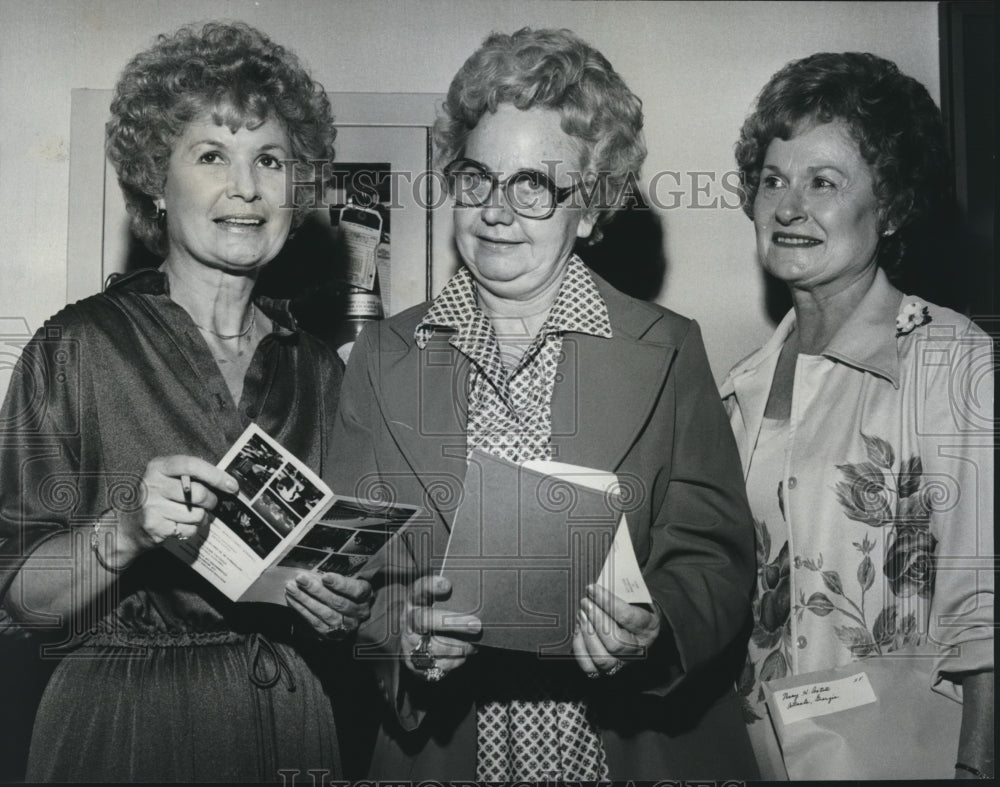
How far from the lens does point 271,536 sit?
1.83m

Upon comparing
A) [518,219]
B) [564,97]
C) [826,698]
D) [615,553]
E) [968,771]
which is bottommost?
[968,771]

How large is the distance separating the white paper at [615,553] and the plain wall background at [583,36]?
1.68 ft

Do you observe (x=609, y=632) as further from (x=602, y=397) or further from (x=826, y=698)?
(x=826, y=698)

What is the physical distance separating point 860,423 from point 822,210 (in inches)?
16.2

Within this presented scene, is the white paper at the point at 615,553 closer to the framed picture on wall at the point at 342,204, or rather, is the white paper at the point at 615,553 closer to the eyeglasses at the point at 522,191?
the eyeglasses at the point at 522,191

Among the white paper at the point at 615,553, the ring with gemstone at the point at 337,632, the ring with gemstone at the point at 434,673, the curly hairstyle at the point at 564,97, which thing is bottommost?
the ring with gemstone at the point at 434,673

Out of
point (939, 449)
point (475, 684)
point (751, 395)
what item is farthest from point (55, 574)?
point (939, 449)

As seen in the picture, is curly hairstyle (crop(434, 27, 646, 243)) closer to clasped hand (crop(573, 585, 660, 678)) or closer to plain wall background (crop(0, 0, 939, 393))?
plain wall background (crop(0, 0, 939, 393))

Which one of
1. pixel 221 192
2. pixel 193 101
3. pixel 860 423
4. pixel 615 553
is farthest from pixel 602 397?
pixel 193 101

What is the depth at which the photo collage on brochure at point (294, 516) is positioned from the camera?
178 centimetres

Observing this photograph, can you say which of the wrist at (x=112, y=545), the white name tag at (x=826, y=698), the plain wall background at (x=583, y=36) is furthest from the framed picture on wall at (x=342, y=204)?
the white name tag at (x=826, y=698)

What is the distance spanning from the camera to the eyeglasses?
1.96 m

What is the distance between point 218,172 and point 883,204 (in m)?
1.27

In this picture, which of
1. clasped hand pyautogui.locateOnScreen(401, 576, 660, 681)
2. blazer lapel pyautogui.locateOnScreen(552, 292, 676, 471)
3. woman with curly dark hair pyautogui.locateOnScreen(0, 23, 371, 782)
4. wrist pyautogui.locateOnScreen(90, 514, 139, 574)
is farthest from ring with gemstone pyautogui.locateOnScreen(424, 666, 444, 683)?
wrist pyautogui.locateOnScreen(90, 514, 139, 574)
